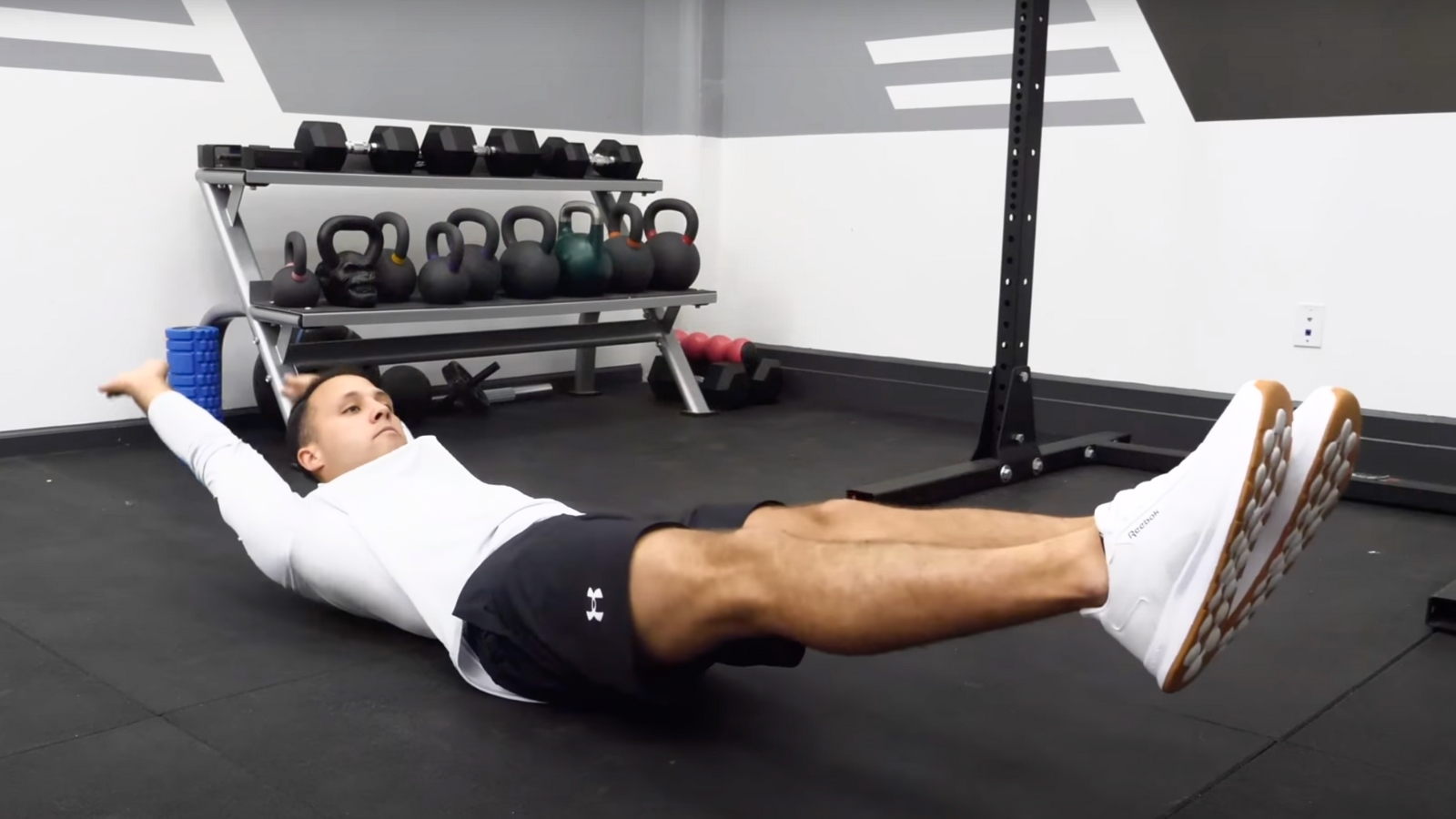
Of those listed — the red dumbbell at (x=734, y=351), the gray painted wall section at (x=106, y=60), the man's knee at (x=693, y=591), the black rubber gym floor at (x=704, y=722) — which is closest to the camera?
the man's knee at (x=693, y=591)

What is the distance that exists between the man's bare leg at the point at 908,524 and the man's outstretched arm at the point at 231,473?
2.80 ft

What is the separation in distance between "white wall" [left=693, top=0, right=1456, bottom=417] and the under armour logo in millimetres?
2859

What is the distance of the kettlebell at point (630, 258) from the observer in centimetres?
436

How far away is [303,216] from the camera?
4102 millimetres

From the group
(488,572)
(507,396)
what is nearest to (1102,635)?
(488,572)

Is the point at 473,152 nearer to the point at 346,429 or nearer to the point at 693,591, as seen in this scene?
the point at 346,429

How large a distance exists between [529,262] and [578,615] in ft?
8.74

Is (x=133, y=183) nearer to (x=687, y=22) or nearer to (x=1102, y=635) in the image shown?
(x=687, y=22)

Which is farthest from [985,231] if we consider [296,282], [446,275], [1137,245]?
[296,282]

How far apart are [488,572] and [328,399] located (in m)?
0.60

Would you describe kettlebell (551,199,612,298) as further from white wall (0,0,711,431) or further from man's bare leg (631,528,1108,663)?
man's bare leg (631,528,1108,663)

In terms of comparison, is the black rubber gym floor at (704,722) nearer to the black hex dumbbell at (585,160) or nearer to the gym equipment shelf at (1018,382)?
the gym equipment shelf at (1018,382)

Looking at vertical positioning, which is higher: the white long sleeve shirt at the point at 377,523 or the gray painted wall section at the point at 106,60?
the gray painted wall section at the point at 106,60

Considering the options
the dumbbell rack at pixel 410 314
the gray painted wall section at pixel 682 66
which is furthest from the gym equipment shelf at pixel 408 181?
the gray painted wall section at pixel 682 66
